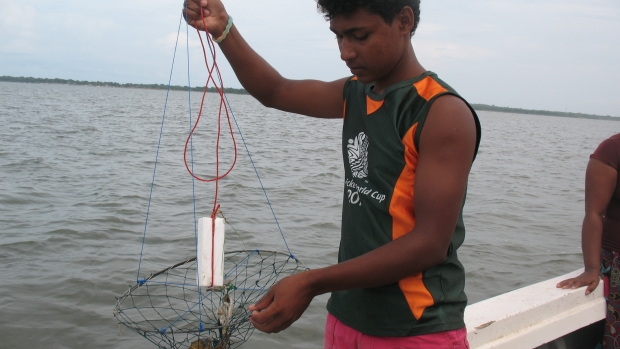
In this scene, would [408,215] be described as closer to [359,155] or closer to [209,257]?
[359,155]

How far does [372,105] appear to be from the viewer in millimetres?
1700

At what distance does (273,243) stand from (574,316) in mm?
4734

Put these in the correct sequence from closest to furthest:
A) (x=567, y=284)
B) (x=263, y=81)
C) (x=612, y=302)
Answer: (x=263, y=81)
(x=612, y=302)
(x=567, y=284)

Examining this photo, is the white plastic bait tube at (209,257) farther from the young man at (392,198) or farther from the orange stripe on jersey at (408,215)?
the orange stripe on jersey at (408,215)

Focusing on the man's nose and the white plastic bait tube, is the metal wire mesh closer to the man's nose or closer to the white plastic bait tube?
the white plastic bait tube

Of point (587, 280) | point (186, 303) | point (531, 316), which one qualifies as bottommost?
point (186, 303)

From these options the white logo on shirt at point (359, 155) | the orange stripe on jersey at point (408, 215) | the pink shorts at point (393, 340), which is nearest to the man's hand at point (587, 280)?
the pink shorts at point (393, 340)

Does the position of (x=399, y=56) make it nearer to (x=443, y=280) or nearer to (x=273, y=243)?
(x=443, y=280)

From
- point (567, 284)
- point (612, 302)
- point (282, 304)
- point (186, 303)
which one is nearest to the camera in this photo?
point (282, 304)

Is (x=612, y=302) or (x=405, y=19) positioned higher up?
(x=405, y=19)

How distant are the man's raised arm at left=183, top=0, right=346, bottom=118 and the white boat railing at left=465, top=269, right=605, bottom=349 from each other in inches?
53.6

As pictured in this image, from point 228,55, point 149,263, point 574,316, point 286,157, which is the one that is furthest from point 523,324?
point 286,157

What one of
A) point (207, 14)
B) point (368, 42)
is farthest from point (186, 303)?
point (368, 42)

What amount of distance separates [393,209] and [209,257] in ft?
2.59
